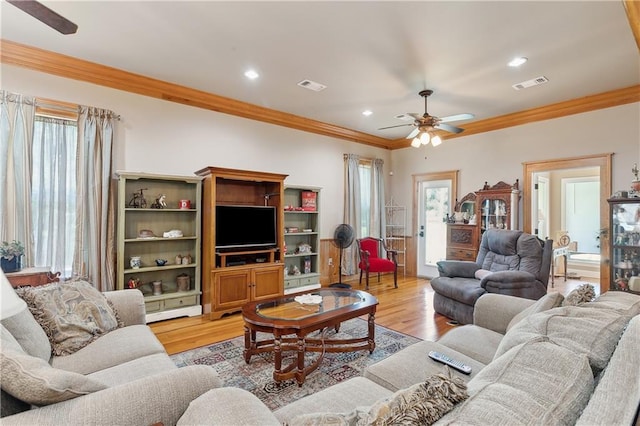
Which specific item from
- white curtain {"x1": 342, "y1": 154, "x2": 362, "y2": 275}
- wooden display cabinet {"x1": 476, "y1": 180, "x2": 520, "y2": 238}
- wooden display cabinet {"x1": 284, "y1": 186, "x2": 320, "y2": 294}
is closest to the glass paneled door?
wooden display cabinet {"x1": 476, "y1": 180, "x2": 520, "y2": 238}

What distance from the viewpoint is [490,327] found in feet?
7.93

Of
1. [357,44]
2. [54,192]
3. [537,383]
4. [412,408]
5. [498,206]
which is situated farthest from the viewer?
[498,206]

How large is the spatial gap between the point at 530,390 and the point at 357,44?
10.4ft

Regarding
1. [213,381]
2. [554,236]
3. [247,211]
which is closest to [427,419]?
[213,381]

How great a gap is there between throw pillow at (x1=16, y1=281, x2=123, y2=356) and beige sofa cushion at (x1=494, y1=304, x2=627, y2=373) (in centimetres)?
247

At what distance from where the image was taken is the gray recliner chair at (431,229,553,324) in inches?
140

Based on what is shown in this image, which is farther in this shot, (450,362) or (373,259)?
(373,259)

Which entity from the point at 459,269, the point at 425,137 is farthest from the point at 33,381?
the point at 459,269

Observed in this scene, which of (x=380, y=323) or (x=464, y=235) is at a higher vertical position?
(x=464, y=235)

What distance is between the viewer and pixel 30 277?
293 centimetres

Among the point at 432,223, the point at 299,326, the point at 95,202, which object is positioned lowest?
the point at 299,326

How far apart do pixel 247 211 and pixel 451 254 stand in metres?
3.75

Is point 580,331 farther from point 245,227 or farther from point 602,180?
point 602,180

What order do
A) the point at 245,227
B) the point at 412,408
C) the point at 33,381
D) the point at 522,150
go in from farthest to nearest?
the point at 522,150, the point at 245,227, the point at 33,381, the point at 412,408
